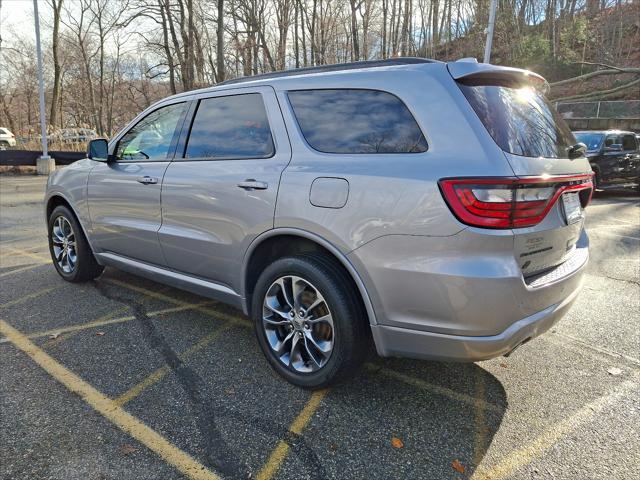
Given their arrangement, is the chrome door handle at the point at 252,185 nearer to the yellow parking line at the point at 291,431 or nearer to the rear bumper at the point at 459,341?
the rear bumper at the point at 459,341

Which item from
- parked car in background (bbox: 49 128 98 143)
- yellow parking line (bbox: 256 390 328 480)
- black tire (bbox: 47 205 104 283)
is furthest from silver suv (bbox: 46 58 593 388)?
parked car in background (bbox: 49 128 98 143)

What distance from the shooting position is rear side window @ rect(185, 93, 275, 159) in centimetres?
303

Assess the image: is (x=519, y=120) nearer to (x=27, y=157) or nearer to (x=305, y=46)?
(x=27, y=157)

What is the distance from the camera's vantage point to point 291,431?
2.43m

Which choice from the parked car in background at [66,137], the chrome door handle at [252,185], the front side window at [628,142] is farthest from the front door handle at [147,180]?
the parked car in background at [66,137]

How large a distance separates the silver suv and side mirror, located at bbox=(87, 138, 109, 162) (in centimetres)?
95

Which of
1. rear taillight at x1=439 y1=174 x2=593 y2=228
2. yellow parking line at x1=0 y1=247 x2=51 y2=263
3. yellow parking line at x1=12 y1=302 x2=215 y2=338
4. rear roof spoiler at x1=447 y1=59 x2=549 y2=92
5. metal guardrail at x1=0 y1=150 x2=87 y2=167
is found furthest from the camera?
metal guardrail at x1=0 y1=150 x2=87 y2=167

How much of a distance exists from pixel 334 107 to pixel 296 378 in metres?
1.64

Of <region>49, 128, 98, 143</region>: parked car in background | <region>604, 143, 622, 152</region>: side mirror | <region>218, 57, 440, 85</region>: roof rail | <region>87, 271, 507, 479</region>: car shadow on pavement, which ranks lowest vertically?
<region>87, 271, 507, 479</region>: car shadow on pavement

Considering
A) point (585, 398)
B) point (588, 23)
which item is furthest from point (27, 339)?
point (588, 23)

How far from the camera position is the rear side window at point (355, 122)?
2391mm

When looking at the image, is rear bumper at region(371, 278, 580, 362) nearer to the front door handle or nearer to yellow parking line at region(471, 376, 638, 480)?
yellow parking line at region(471, 376, 638, 480)

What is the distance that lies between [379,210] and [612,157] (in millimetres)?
12026

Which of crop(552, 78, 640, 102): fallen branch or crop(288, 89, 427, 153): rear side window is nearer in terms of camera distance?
crop(288, 89, 427, 153): rear side window
